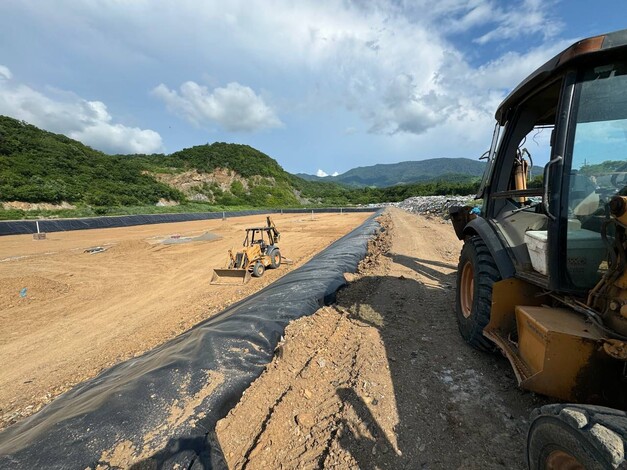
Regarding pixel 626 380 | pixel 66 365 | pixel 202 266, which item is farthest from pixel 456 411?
pixel 202 266

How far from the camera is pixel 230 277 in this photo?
8.89 metres

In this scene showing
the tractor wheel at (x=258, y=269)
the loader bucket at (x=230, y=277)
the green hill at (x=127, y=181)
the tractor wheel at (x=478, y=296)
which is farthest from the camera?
the green hill at (x=127, y=181)

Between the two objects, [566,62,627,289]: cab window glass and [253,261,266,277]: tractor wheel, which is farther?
[253,261,266,277]: tractor wheel

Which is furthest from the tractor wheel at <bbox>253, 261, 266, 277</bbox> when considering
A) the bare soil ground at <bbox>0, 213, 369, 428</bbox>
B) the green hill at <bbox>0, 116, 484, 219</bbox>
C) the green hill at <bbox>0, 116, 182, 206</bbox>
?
the green hill at <bbox>0, 116, 182, 206</bbox>

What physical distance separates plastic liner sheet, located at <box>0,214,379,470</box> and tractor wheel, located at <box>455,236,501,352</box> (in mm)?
2121

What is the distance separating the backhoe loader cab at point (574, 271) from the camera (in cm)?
147

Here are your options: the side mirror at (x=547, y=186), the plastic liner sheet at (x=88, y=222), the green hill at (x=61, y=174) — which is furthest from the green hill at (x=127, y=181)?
the side mirror at (x=547, y=186)

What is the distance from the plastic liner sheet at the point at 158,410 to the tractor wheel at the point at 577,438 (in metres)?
1.89

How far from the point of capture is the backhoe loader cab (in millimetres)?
1470

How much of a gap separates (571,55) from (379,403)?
287cm

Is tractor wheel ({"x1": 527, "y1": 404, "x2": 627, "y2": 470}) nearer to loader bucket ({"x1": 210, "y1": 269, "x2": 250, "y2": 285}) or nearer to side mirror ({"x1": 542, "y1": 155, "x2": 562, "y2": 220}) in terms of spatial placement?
side mirror ({"x1": 542, "y1": 155, "x2": 562, "y2": 220})

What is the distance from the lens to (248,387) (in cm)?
294

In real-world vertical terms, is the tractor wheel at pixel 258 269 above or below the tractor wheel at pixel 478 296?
below

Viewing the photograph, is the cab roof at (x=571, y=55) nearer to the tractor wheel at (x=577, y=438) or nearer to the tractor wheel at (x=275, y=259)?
the tractor wheel at (x=577, y=438)
